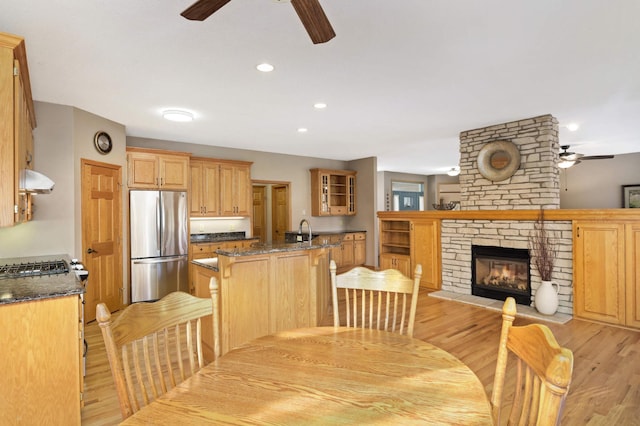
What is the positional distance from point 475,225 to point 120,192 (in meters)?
5.25

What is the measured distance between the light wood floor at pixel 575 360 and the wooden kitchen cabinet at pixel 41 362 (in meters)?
0.39

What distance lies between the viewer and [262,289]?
329 cm

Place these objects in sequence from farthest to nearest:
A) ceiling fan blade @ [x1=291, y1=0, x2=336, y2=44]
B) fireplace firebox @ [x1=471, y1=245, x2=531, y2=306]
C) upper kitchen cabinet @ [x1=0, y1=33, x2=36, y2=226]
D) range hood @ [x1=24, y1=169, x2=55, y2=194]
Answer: fireplace firebox @ [x1=471, y1=245, x2=531, y2=306]
range hood @ [x1=24, y1=169, x2=55, y2=194]
upper kitchen cabinet @ [x1=0, y1=33, x2=36, y2=226]
ceiling fan blade @ [x1=291, y1=0, x2=336, y2=44]

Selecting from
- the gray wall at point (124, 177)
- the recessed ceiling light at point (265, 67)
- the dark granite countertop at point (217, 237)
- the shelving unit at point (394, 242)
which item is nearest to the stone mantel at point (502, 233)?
the shelving unit at point (394, 242)

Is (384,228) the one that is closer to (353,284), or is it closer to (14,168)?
(353,284)

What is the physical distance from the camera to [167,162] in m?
5.45

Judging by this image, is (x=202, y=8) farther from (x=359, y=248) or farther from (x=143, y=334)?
(x=359, y=248)

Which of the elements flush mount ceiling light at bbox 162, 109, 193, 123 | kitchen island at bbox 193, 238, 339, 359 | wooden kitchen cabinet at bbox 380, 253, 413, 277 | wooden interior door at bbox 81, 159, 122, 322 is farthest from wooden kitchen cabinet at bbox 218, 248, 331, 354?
wooden kitchen cabinet at bbox 380, 253, 413, 277

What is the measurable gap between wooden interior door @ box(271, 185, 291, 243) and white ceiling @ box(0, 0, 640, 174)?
325 cm

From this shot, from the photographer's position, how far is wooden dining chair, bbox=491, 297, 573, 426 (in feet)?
2.36

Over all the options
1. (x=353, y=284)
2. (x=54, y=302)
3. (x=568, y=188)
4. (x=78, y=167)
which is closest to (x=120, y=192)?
(x=78, y=167)

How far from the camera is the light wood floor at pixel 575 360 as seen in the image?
2.30 metres

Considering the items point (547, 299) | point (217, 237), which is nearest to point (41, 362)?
point (217, 237)

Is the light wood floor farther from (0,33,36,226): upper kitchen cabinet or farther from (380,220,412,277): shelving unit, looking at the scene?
(380,220,412,277): shelving unit
